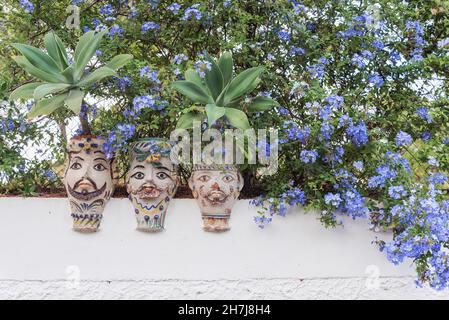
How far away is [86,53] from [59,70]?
7.2 inches

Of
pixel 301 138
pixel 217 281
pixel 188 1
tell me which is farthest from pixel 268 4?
pixel 217 281

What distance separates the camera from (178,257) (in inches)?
137

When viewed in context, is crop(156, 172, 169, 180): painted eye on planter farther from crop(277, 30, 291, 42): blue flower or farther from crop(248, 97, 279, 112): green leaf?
crop(277, 30, 291, 42): blue flower

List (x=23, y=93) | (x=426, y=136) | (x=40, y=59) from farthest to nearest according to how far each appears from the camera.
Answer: (x=426, y=136), (x=40, y=59), (x=23, y=93)

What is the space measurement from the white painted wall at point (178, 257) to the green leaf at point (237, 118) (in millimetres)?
571

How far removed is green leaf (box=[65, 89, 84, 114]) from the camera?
303 cm

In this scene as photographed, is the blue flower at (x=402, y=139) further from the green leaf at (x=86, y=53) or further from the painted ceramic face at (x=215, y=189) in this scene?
the green leaf at (x=86, y=53)

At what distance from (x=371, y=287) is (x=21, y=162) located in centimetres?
228

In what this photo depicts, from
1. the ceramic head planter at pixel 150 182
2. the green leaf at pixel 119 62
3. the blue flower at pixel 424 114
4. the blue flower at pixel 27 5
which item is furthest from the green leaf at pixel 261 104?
the blue flower at pixel 27 5

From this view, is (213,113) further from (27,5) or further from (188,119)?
(27,5)

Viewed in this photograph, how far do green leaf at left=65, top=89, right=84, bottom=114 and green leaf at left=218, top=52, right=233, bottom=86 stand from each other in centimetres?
79

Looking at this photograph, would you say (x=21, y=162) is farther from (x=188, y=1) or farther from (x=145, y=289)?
(x=188, y=1)

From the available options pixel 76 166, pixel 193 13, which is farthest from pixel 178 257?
pixel 193 13

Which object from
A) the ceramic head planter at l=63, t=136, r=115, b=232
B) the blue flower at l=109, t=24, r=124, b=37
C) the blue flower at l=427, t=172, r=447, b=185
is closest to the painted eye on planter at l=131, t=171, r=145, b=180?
the ceramic head planter at l=63, t=136, r=115, b=232
